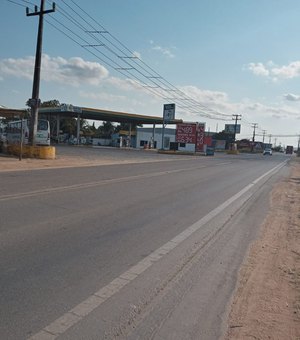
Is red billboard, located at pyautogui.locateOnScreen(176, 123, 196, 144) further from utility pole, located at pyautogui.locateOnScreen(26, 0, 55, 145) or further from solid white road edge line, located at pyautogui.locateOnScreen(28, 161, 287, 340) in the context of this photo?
solid white road edge line, located at pyautogui.locateOnScreen(28, 161, 287, 340)

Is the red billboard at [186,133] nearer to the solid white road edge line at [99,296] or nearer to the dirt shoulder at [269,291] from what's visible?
the dirt shoulder at [269,291]

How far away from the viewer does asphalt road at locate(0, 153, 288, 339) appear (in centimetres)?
439

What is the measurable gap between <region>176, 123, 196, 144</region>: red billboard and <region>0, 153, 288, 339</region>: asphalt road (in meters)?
63.4

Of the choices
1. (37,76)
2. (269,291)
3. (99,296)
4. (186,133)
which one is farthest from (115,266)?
(186,133)

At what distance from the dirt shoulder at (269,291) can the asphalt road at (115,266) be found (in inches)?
7.3

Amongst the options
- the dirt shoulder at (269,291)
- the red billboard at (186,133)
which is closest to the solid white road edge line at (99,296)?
the dirt shoulder at (269,291)

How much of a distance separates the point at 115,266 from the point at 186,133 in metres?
70.4

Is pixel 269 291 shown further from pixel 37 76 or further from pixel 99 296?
pixel 37 76

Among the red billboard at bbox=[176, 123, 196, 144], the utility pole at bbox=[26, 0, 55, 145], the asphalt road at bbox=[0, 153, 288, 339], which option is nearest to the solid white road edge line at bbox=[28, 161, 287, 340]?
the asphalt road at bbox=[0, 153, 288, 339]

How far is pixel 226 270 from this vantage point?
→ 6535 millimetres

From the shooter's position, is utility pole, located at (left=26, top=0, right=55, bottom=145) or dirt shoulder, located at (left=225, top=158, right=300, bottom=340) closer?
dirt shoulder, located at (left=225, top=158, right=300, bottom=340)

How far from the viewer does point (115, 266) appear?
623cm

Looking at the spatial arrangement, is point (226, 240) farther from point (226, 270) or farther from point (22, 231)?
point (22, 231)

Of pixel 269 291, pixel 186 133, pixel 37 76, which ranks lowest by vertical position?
pixel 269 291
